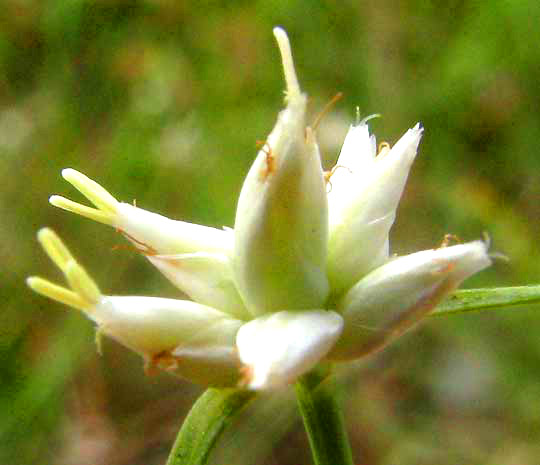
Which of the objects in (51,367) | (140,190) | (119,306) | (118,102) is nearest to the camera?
(119,306)

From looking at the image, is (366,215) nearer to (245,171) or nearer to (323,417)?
(323,417)

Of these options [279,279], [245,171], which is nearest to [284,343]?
[279,279]

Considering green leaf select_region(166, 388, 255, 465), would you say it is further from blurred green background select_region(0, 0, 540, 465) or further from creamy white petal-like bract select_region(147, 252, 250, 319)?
blurred green background select_region(0, 0, 540, 465)

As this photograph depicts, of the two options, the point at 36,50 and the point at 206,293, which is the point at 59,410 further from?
the point at 206,293

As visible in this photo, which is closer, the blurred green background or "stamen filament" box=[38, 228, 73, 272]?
"stamen filament" box=[38, 228, 73, 272]

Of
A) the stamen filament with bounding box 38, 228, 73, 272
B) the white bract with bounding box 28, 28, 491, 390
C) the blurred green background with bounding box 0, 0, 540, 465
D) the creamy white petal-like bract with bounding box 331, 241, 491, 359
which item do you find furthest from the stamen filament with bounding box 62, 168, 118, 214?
the blurred green background with bounding box 0, 0, 540, 465

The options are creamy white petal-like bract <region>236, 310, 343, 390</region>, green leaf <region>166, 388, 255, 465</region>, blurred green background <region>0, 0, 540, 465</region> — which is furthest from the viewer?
blurred green background <region>0, 0, 540, 465</region>

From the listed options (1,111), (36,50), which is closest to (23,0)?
(36,50)
